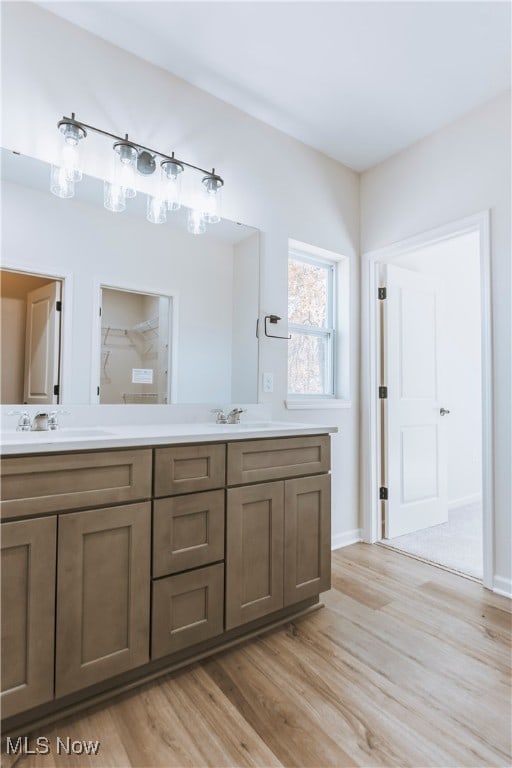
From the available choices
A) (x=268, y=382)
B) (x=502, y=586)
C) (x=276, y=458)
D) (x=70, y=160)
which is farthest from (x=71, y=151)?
(x=502, y=586)

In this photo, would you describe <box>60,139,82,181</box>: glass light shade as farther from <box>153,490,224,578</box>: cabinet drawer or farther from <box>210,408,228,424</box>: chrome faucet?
<box>153,490,224,578</box>: cabinet drawer

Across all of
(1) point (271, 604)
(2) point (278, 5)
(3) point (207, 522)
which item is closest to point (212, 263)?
(2) point (278, 5)

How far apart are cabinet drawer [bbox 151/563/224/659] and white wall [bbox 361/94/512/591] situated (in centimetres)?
160

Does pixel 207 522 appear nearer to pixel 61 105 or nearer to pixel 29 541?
pixel 29 541

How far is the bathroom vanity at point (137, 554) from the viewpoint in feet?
3.83

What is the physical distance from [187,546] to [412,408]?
2.22 meters

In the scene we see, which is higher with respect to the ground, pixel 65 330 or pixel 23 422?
pixel 65 330

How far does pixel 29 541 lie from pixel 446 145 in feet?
9.91

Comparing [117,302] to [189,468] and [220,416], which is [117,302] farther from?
[189,468]

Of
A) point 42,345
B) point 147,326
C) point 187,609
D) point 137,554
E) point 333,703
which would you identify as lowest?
point 333,703

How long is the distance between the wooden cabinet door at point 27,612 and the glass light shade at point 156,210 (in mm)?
Result: 1485

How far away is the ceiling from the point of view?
69.7 inches

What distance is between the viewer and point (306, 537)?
6.13 feet

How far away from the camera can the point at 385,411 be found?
2.94 m
